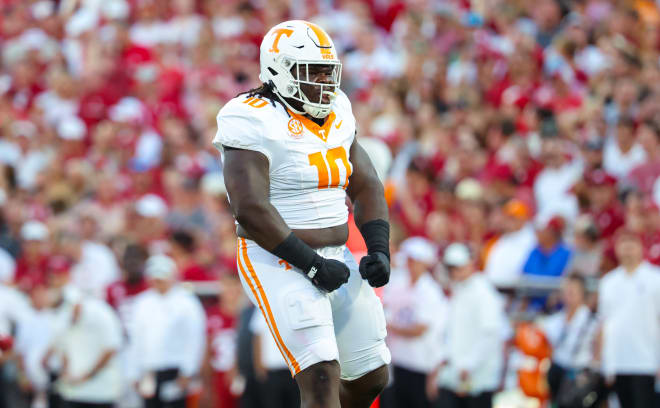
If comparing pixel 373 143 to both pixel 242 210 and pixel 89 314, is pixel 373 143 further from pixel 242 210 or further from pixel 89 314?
pixel 242 210

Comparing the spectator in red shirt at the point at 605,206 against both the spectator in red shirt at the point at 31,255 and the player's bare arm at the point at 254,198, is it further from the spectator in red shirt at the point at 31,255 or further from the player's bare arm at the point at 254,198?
the player's bare arm at the point at 254,198

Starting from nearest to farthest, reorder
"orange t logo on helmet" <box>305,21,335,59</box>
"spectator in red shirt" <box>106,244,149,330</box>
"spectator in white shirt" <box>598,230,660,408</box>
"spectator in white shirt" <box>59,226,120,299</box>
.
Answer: "orange t logo on helmet" <box>305,21,335,59</box> → "spectator in white shirt" <box>598,230,660,408</box> → "spectator in red shirt" <box>106,244,149,330</box> → "spectator in white shirt" <box>59,226,120,299</box>

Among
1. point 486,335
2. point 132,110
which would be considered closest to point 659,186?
point 486,335

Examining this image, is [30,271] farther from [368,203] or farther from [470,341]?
[368,203]

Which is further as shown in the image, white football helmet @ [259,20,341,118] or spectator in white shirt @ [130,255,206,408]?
spectator in white shirt @ [130,255,206,408]

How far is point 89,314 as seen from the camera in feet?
31.7

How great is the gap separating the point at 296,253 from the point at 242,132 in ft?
1.82

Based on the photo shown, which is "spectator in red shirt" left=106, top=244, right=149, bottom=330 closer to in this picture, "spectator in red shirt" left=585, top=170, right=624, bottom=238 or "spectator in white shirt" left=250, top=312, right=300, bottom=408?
"spectator in white shirt" left=250, top=312, right=300, bottom=408

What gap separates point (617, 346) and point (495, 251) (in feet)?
5.30

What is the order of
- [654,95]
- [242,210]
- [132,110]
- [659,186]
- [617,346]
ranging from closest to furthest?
[242,210] < [617,346] < [659,186] < [654,95] < [132,110]

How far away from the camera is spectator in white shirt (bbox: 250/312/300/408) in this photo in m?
9.77

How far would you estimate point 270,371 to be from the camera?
32.3 feet

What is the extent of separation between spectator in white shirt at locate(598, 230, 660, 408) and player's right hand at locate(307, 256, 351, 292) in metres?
4.21

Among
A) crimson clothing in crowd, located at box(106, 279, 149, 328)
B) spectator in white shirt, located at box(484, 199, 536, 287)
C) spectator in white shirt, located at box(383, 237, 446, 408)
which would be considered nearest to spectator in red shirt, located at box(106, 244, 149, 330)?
crimson clothing in crowd, located at box(106, 279, 149, 328)
